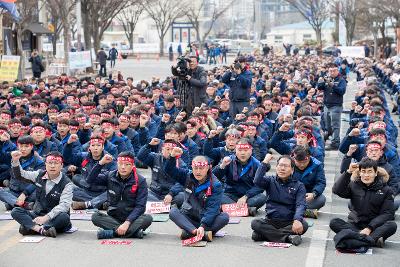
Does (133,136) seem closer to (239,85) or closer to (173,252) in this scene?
(239,85)

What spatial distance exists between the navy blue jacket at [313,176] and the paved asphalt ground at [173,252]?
2.33ft

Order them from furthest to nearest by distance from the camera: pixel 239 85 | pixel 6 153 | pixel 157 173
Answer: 1. pixel 239 85
2. pixel 6 153
3. pixel 157 173

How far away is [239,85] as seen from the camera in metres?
18.4

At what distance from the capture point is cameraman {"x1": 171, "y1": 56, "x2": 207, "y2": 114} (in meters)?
17.4

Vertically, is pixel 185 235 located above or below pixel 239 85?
below

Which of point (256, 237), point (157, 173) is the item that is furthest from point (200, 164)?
point (157, 173)

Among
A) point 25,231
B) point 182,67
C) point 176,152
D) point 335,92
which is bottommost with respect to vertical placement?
point 25,231

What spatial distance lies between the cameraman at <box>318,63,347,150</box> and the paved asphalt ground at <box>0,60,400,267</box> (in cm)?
779

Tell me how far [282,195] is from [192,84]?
8216mm

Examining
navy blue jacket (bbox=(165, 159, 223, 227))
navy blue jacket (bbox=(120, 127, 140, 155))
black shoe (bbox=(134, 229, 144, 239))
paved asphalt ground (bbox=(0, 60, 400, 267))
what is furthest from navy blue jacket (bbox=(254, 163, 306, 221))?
navy blue jacket (bbox=(120, 127, 140, 155))

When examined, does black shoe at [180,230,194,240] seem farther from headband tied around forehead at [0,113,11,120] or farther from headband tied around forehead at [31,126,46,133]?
headband tied around forehead at [0,113,11,120]

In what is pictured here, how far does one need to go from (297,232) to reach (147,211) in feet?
8.34

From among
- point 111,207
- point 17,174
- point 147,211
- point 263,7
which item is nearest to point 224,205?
point 147,211

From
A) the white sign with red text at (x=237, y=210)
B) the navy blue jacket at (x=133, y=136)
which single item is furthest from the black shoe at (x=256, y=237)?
the navy blue jacket at (x=133, y=136)
